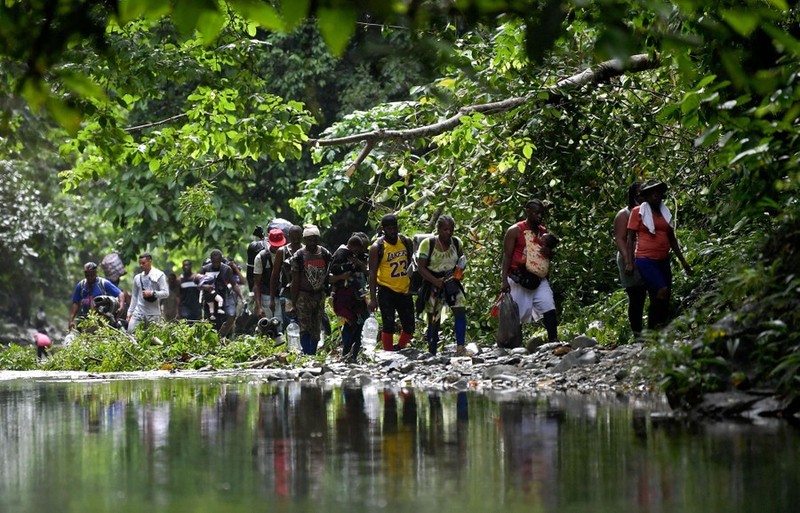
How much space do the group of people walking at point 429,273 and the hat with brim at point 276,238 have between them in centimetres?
2

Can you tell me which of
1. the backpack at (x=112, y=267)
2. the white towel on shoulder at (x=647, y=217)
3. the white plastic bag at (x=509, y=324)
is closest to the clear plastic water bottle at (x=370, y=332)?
the white plastic bag at (x=509, y=324)

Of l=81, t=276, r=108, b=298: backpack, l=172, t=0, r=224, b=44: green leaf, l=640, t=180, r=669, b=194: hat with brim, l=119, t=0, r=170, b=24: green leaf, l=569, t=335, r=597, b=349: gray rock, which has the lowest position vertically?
l=569, t=335, r=597, b=349: gray rock

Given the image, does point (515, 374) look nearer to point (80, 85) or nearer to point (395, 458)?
point (395, 458)

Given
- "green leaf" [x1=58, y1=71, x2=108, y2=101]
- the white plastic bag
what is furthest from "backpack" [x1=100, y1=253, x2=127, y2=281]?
"green leaf" [x1=58, y1=71, x2=108, y2=101]

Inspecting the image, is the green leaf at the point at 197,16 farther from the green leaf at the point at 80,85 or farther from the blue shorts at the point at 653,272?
the blue shorts at the point at 653,272

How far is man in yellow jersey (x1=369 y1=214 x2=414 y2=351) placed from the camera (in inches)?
744

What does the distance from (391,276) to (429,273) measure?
0.67 meters

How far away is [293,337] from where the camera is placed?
2220cm

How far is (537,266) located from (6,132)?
1321 centimetres

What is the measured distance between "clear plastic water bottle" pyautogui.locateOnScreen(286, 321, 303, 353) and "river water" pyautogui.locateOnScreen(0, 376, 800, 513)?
29.3 feet

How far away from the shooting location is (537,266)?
17969 millimetres

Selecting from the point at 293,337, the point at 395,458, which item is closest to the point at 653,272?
the point at 293,337

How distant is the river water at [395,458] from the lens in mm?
6598

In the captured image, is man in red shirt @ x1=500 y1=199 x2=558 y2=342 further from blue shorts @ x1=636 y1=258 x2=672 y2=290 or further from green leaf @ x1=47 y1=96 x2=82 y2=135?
green leaf @ x1=47 y1=96 x2=82 y2=135
